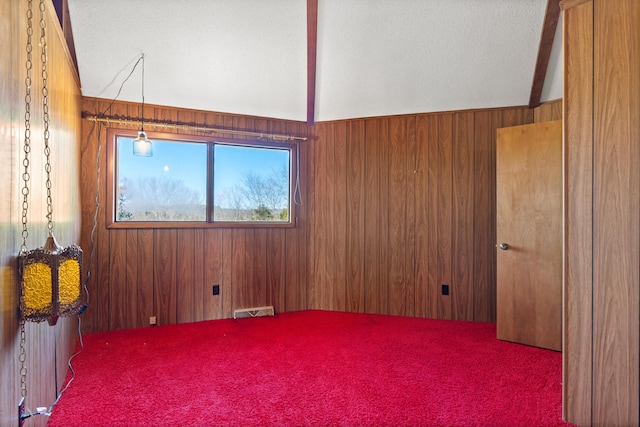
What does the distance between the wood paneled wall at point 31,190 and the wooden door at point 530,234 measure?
333cm

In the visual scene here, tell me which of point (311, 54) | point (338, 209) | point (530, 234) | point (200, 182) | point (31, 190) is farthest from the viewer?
point (338, 209)

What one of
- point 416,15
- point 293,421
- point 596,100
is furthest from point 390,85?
point 293,421

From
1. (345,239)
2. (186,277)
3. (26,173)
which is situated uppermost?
(26,173)

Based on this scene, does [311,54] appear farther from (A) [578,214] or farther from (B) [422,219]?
(A) [578,214]

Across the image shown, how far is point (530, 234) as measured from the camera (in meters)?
2.79

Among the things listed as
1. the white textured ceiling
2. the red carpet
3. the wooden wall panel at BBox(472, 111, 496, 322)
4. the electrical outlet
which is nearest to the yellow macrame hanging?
the electrical outlet

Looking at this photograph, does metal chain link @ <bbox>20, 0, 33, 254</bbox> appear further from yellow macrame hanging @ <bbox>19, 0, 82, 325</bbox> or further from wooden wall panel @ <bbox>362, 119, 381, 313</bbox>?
wooden wall panel @ <bbox>362, 119, 381, 313</bbox>

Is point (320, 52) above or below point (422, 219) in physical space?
above

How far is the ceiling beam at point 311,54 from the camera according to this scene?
2700 mm

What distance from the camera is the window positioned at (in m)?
3.22

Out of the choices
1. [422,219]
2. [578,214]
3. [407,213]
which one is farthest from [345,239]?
[578,214]

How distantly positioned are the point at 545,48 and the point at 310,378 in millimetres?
3390

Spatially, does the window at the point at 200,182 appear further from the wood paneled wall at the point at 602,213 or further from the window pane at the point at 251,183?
the wood paneled wall at the point at 602,213

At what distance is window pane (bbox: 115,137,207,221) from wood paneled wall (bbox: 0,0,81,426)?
81 centimetres
